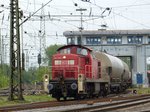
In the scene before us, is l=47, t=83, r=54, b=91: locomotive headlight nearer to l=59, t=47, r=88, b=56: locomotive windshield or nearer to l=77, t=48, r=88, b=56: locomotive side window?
l=59, t=47, r=88, b=56: locomotive windshield

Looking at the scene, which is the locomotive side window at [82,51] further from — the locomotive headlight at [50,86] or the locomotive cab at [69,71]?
the locomotive headlight at [50,86]

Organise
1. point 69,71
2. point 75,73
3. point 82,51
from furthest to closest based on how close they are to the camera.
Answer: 1. point 82,51
2. point 69,71
3. point 75,73

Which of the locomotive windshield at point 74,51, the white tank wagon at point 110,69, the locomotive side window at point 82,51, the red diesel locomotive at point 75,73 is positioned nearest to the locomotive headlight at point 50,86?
→ the red diesel locomotive at point 75,73

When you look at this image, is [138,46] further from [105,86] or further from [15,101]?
[15,101]

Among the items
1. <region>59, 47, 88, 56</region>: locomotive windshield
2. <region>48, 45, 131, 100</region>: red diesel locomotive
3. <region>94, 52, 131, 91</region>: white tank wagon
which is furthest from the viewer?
<region>94, 52, 131, 91</region>: white tank wagon

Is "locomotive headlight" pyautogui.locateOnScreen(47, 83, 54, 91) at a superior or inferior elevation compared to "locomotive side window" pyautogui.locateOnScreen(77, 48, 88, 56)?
inferior

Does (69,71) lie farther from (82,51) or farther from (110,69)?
(110,69)

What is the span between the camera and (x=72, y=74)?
28188mm

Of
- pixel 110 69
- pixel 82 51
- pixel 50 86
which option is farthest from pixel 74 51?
pixel 110 69

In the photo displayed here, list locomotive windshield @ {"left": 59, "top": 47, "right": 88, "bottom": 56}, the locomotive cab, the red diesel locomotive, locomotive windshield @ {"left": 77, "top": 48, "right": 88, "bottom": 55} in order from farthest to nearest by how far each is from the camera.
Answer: locomotive windshield @ {"left": 77, "top": 48, "right": 88, "bottom": 55}
locomotive windshield @ {"left": 59, "top": 47, "right": 88, "bottom": 56}
the red diesel locomotive
the locomotive cab

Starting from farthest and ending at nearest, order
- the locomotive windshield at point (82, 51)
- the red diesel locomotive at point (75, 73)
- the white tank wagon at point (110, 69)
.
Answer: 1. the white tank wagon at point (110, 69)
2. the locomotive windshield at point (82, 51)
3. the red diesel locomotive at point (75, 73)

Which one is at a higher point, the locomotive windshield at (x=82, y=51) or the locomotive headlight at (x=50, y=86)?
the locomotive windshield at (x=82, y=51)


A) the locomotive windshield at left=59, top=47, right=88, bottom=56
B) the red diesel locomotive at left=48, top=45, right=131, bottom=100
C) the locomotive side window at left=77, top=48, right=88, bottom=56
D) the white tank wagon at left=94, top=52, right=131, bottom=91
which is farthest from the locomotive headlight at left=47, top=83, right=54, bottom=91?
the white tank wagon at left=94, top=52, right=131, bottom=91

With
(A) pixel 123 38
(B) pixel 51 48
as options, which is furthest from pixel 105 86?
(B) pixel 51 48
